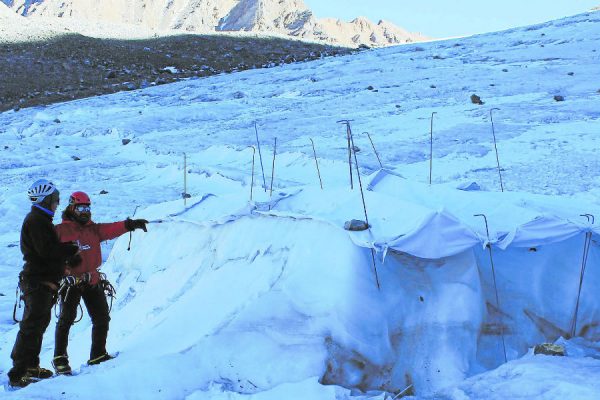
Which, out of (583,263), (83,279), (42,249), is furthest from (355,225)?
(42,249)

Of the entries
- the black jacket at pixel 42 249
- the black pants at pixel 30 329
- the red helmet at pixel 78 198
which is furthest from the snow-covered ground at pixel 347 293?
the red helmet at pixel 78 198

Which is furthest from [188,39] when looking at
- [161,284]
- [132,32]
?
[161,284]

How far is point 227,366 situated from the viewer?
4.02 meters

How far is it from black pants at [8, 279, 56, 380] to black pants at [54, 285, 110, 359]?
0.72ft

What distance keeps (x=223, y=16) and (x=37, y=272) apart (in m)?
125

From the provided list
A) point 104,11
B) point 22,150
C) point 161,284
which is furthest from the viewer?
point 104,11

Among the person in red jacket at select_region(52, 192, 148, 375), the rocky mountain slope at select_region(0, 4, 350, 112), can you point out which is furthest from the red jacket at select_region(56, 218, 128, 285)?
the rocky mountain slope at select_region(0, 4, 350, 112)

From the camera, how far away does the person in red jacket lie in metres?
4.21

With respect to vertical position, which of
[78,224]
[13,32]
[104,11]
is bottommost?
[78,224]

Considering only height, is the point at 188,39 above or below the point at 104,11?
below

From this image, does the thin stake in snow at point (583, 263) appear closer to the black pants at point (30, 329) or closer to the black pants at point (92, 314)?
the black pants at point (92, 314)

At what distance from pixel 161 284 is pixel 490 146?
7.82m

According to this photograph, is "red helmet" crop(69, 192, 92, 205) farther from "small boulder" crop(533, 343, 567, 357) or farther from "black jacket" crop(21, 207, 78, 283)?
"small boulder" crop(533, 343, 567, 357)

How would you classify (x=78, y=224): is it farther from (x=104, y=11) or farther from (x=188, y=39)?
(x=104, y=11)
